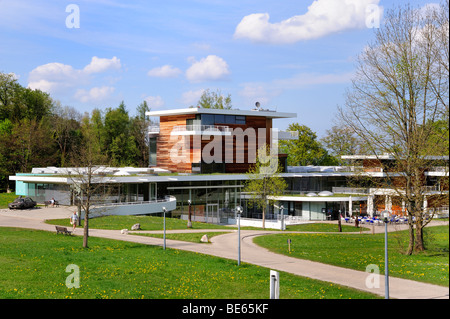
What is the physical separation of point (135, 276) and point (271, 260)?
7.27 metres

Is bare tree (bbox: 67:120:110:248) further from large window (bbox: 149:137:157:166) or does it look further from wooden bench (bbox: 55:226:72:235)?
large window (bbox: 149:137:157:166)

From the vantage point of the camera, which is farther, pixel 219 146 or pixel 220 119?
pixel 220 119

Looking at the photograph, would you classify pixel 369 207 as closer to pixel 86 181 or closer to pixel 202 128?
pixel 202 128

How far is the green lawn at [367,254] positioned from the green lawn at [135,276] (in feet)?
12.1

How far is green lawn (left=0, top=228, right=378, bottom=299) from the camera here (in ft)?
51.3

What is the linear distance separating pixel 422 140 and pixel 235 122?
4047cm

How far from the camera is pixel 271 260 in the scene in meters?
22.6

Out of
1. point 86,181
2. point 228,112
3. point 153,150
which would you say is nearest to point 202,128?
point 228,112

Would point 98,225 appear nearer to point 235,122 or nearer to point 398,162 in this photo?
point 398,162

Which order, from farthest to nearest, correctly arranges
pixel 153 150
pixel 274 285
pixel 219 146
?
pixel 153 150 < pixel 219 146 < pixel 274 285

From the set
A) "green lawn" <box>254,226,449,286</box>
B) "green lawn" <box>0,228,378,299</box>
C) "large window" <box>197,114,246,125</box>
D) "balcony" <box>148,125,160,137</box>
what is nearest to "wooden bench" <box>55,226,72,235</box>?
"green lawn" <box>0,228,378,299</box>

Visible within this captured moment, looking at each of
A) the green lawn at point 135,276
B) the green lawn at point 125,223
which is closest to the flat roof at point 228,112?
the green lawn at point 125,223

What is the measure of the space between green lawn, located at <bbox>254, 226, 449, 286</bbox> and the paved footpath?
72 cm

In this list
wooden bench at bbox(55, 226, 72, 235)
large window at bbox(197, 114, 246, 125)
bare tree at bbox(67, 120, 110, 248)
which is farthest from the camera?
large window at bbox(197, 114, 246, 125)
